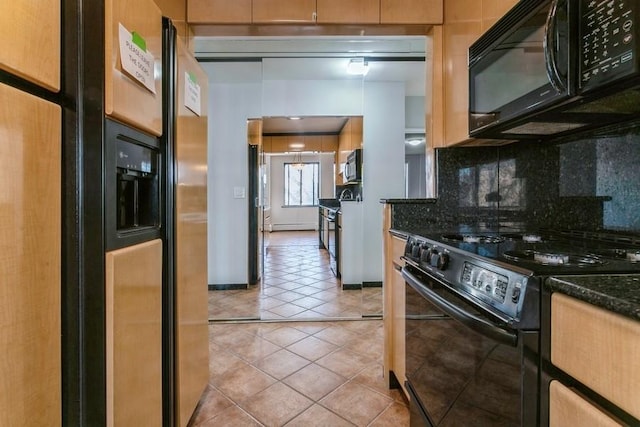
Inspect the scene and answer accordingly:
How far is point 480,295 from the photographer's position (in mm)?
907

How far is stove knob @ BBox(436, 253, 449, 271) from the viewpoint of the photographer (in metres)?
1.12

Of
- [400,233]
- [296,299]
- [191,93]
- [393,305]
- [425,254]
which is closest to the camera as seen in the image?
[425,254]

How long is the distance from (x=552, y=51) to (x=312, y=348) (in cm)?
214

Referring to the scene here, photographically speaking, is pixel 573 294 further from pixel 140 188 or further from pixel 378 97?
pixel 378 97

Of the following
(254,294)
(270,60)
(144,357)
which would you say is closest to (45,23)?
(144,357)

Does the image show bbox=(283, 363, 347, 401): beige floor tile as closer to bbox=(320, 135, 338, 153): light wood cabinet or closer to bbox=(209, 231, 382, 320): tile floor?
bbox=(209, 231, 382, 320): tile floor

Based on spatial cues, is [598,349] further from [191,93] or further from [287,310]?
[287,310]

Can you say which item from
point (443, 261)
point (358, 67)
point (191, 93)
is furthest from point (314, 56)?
point (443, 261)

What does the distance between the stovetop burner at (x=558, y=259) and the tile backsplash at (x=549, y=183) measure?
49 cm

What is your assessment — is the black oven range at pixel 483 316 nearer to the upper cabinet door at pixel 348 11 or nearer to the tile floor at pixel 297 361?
the tile floor at pixel 297 361

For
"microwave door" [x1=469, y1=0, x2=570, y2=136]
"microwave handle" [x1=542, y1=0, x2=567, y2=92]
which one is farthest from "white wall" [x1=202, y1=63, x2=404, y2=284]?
"microwave handle" [x1=542, y1=0, x2=567, y2=92]

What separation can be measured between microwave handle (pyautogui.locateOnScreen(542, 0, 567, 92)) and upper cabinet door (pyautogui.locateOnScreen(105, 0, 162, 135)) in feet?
3.90

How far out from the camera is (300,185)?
10008 mm

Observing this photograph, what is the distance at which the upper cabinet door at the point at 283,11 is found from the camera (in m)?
1.88
